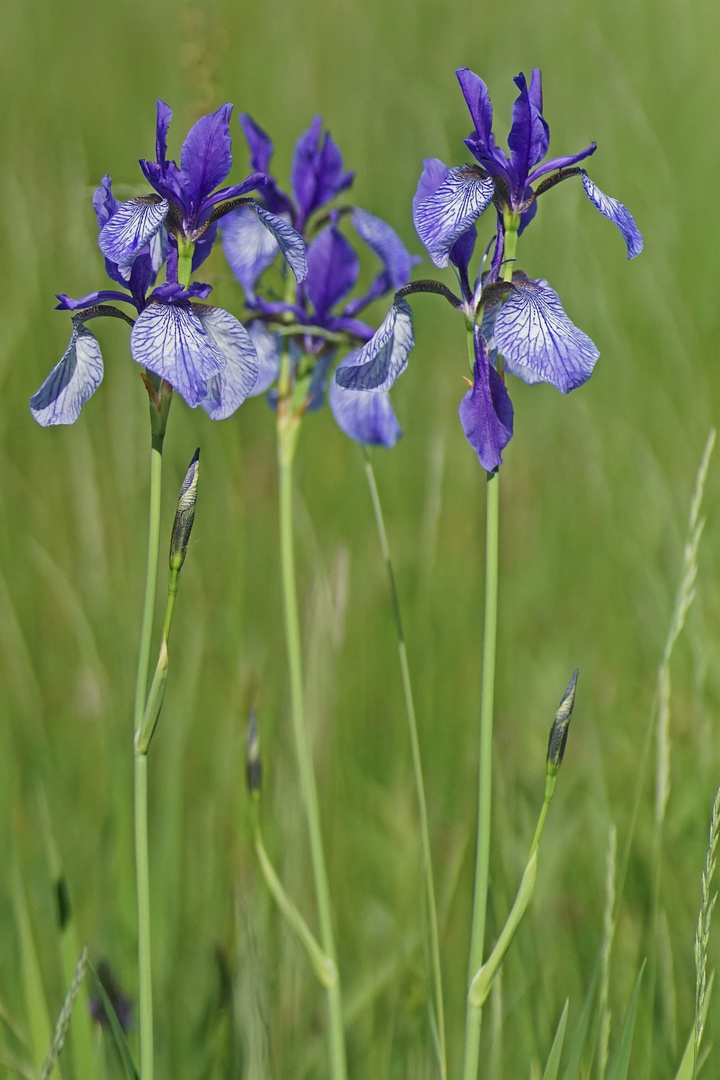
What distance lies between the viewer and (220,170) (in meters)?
0.95

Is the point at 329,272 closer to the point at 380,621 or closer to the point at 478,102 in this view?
the point at 478,102

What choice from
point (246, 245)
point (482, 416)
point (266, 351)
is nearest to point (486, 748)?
point (482, 416)

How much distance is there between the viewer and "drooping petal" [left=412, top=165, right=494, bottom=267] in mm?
878

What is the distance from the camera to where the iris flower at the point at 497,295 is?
2.85ft

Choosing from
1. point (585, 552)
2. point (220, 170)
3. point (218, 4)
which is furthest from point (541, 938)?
point (218, 4)

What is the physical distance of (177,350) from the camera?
854 millimetres

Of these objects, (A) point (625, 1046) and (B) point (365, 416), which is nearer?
(A) point (625, 1046)

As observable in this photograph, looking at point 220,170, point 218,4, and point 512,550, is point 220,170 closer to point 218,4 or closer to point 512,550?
point 512,550

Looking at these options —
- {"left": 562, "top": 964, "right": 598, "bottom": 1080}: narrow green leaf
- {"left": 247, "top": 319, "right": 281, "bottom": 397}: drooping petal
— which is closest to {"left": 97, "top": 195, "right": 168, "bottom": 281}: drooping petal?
{"left": 247, "top": 319, "right": 281, "bottom": 397}: drooping petal

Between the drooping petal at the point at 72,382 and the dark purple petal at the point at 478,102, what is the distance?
413 millimetres

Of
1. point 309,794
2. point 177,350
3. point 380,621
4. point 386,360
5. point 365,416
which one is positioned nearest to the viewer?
point 177,350

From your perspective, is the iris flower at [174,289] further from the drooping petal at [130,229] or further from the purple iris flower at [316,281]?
the purple iris flower at [316,281]

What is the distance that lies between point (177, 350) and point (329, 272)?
0.58 meters

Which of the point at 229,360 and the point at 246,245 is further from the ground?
the point at 246,245
